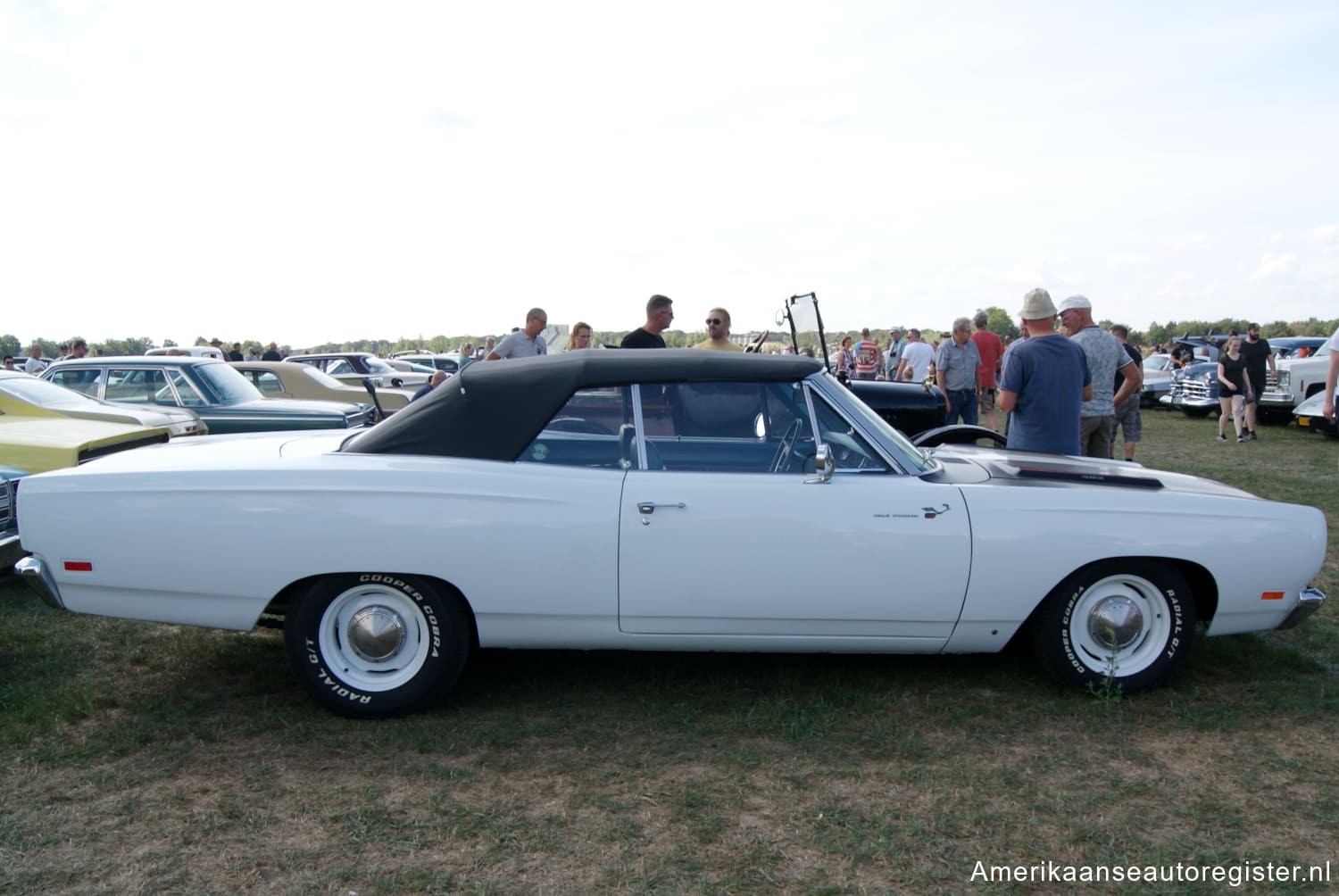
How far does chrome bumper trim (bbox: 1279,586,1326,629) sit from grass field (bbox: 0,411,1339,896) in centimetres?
30

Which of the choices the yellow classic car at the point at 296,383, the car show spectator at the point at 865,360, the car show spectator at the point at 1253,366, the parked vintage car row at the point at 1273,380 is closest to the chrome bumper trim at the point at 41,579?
the yellow classic car at the point at 296,383

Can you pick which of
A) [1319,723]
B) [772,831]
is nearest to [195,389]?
[772,831]

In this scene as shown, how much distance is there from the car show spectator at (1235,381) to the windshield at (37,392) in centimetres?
1331

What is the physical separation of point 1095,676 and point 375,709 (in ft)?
9.10

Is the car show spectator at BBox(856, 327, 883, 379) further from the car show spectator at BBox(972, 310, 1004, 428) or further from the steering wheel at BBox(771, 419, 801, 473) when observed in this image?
the steering wheel at BBox(771, 419, 801, 473)

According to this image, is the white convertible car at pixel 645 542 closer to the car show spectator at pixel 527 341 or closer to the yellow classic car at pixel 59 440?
the yellow classic car at pixel 59 440

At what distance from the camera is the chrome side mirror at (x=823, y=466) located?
363 centimetres

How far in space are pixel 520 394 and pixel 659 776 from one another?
153 cm

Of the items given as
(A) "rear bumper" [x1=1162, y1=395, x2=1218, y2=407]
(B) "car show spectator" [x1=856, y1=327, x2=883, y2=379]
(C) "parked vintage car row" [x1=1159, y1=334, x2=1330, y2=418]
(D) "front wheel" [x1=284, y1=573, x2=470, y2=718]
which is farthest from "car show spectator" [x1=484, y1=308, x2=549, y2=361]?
(A) "rear bumper" [x1=1162, y1=395, x2=1218, y2=407]

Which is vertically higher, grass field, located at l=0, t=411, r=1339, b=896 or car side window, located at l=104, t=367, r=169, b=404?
car side window, located at l=104, t=367, r=169, b=404

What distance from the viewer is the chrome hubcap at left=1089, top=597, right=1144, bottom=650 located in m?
3.82

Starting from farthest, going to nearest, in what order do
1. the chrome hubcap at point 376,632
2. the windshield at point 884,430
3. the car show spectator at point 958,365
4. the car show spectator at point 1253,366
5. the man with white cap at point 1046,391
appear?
the car show spectator at point 1253,366, the car show spectator at point 958,365, the man with white cap at point 1046,391, the windshield at point 884,430, the chrome hubcap at point 376,632

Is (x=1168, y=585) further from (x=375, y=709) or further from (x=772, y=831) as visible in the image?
(x=375, y=709)

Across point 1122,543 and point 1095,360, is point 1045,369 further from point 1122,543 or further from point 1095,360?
point 1122,543
